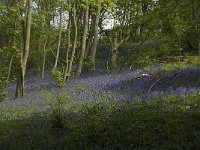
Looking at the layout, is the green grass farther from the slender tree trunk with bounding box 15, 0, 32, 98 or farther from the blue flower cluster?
the slender tree trunk with bounding box 15, 0, 32, 98

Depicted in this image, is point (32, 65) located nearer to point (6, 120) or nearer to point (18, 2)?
point (18, 2)

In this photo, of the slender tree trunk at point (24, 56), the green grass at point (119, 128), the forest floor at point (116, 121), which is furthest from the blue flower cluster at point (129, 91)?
the slender tree trunk at point (24, 56)

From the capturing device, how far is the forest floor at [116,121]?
26.8 feet

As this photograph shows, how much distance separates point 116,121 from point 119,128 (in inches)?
25.6

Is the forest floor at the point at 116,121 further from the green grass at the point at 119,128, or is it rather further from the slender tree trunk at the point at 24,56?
the slender tree trunk at the point at 24,56

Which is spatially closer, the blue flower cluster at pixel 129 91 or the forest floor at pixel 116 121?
the forest floor at pixel 116 121

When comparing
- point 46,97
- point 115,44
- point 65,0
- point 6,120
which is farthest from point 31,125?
point 115,44

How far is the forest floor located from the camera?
8180 millimetres

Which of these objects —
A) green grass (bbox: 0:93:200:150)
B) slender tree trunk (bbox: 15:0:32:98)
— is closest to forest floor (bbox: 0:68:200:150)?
green grass (bbox: 0:93:200:150)

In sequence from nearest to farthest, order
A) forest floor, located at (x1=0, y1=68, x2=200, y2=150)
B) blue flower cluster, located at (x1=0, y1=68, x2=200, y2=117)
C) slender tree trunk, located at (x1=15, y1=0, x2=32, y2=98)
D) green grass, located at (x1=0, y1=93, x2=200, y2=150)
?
green grass, located at (x1=0, y1=93, x2=200, y2=150) < forest floor, located at (x1=0, y1=68, x2=200, y2=150) < blue flower cluster, located at (x1=0, y1=68, x2=200, y2=117) < slender tree trunk, located at (x1=15, y1=0, x2=32, y2=98)

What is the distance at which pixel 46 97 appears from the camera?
1777 cm

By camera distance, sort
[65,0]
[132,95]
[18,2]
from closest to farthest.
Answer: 1. [132,95]
2. [18,2]
3. [65,0]

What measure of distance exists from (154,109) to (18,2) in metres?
13.2

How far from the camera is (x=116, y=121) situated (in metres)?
10.0
